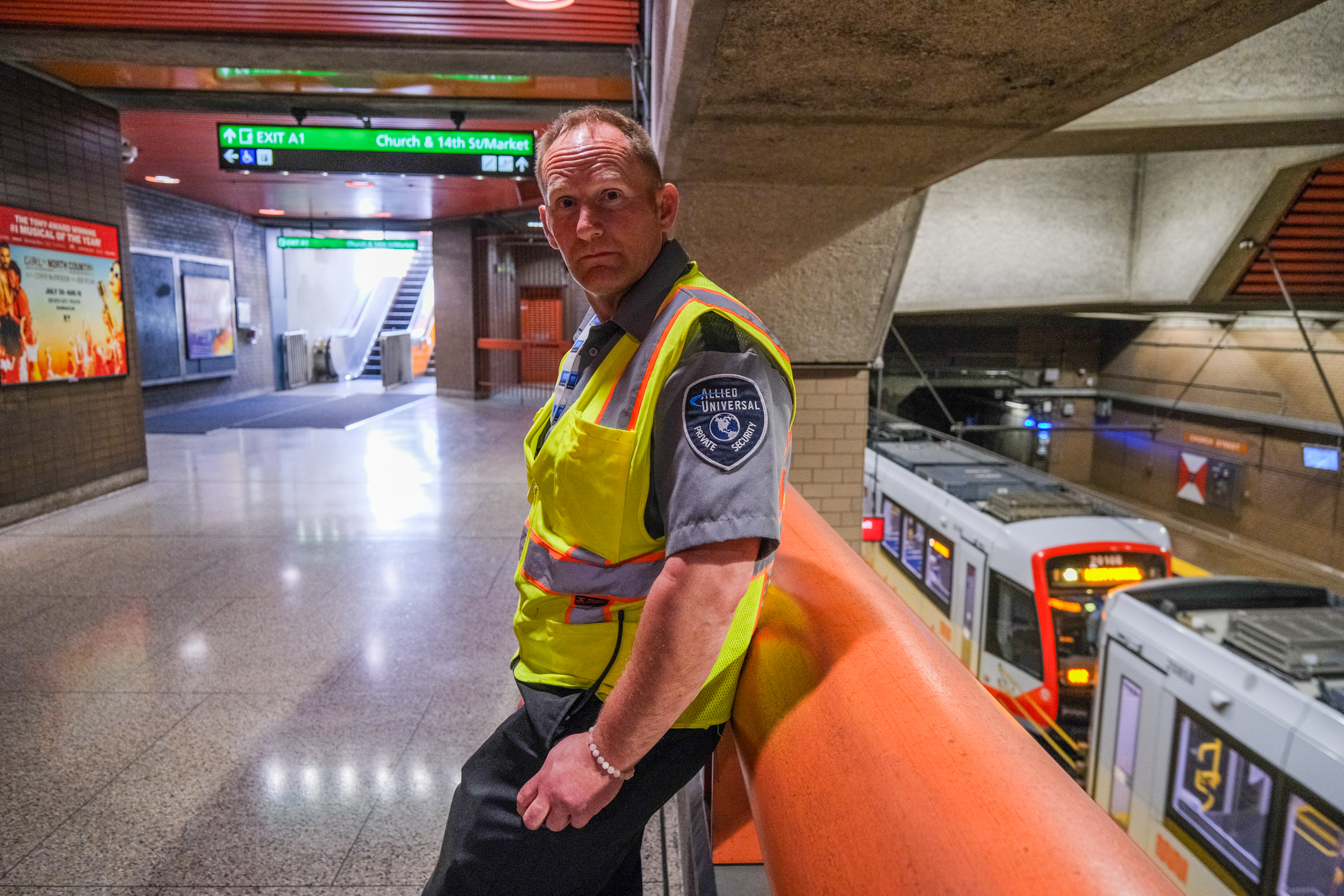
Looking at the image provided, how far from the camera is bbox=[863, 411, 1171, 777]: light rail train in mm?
6445

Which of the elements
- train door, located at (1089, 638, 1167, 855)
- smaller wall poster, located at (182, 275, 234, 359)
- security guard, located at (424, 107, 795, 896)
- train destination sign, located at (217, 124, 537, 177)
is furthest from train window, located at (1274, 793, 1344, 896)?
smaller wall poster, located at (182, 275, 234, 359)

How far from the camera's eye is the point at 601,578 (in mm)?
1302

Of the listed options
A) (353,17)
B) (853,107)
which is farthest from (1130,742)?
(353,17)

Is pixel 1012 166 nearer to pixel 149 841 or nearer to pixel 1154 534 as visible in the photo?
pixel 1154 534

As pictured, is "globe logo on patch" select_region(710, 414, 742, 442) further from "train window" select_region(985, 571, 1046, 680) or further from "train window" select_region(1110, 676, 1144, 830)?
"train window" select_region(985, 571, 1046, 680)

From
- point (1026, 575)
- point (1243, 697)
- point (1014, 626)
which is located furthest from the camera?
point (1014, 626)

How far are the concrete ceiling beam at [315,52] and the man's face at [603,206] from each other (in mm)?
5333

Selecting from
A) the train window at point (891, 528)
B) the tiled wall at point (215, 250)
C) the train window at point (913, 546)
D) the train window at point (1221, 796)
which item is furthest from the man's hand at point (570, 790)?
the tiled wall at point (215, 250)

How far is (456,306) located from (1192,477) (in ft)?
53.5

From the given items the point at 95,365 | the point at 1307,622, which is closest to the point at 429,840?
the point at 1307,622

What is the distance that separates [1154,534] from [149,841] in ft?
24.0

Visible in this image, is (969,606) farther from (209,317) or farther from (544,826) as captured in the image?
(209,317)

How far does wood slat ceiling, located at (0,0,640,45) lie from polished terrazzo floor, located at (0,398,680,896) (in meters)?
3.83

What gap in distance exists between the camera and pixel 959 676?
1023 millimetres
